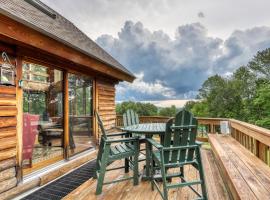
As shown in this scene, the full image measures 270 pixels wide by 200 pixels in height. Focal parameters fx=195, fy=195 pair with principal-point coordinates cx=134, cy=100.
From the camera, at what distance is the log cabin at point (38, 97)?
2479 mm

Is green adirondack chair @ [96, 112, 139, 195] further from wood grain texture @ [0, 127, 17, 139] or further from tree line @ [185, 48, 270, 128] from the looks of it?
tree line @ [185, 48, 270, 128]

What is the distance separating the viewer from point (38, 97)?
10.6 ft

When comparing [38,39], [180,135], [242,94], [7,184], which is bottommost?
[7,184]

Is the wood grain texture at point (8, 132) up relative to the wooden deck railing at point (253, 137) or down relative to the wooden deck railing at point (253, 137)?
up

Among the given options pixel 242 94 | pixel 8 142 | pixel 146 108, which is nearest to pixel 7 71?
pixel 8 142

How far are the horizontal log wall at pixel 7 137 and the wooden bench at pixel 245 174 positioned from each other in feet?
8.83

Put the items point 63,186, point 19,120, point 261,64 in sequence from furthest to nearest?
1. point 261,64
2. point 63,186
3. point 19,120

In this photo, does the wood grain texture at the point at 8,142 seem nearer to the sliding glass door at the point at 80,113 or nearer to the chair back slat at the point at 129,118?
the sliding glass door at the point at 80,113

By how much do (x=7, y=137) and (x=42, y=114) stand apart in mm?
790

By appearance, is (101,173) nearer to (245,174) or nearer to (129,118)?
(129,118)

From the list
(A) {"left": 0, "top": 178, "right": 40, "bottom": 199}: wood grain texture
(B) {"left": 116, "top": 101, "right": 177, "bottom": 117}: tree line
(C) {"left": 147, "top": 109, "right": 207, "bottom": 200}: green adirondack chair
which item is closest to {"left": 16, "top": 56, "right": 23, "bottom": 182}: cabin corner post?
(A) {"left": 0, "top": 178, "right": 40, "bottom": 199}: wood grain texture

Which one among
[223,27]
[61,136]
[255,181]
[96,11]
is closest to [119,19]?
[96,11]

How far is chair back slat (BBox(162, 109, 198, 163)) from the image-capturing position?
7.41 ft

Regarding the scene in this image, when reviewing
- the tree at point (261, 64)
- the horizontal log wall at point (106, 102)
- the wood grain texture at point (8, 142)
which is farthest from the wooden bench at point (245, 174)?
the tree at point (261, 64)
